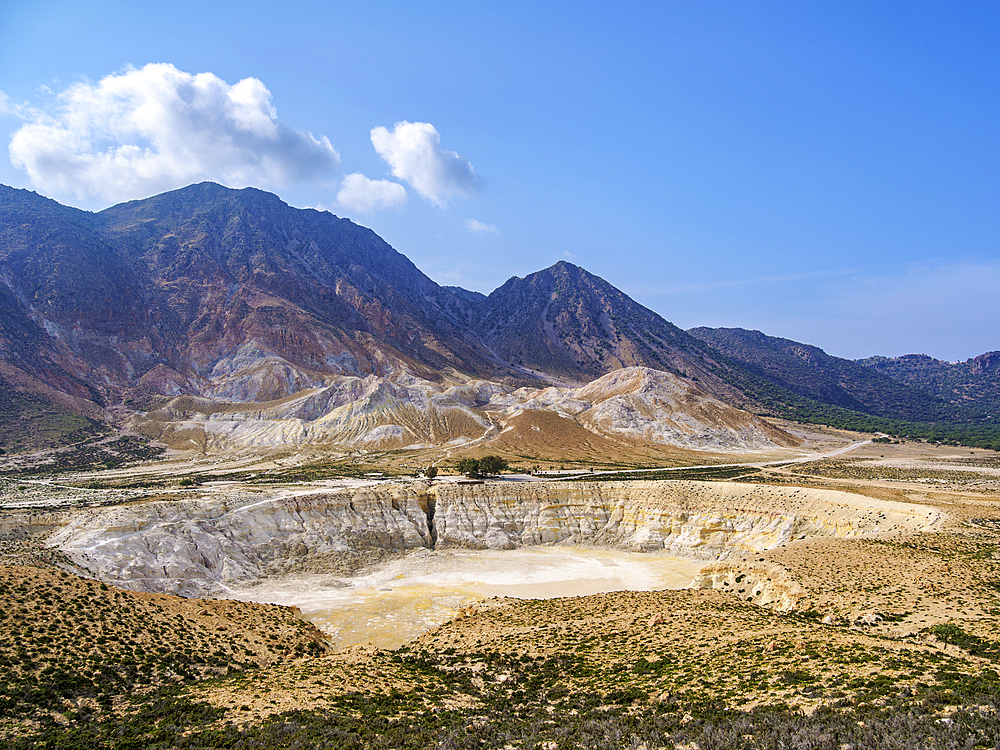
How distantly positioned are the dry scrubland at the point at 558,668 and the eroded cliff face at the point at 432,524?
7.31 metres

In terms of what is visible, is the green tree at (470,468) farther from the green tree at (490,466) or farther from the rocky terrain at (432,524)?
the rocky terrain at (432,524)

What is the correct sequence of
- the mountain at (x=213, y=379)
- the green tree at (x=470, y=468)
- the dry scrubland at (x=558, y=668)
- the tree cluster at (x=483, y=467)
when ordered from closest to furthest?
the dry scrubland at (x=558, y=668), the green tree at (x=470, y=468), the tree cluster at (x=483, y=467), the mountain at (x=213, y=379)

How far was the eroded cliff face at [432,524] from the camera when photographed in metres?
37.7

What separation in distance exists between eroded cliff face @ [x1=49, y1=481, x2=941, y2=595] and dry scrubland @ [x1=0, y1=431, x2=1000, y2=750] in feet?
24.0

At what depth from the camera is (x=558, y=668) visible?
21.0m

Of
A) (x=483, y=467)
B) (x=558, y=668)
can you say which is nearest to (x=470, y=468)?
(x=483, y=467)

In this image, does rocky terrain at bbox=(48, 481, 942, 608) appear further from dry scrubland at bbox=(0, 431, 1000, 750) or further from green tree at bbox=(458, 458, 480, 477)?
green tree at bbox=(458, 458, 480, 477)

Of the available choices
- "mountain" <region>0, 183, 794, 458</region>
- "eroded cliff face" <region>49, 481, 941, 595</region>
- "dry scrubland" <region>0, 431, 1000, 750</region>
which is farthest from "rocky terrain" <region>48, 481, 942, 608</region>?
"mountain" <region>0, 183, 794, 458</region>

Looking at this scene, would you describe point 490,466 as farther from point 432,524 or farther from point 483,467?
point 432,524

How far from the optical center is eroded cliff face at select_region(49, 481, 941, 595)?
37688 mm

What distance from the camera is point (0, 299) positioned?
15038 cm

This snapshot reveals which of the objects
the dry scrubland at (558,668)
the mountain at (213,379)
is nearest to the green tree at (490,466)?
the mountain at (213,379)

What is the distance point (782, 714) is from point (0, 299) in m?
205

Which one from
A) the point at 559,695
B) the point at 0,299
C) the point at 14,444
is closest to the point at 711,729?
the point at 559,695
